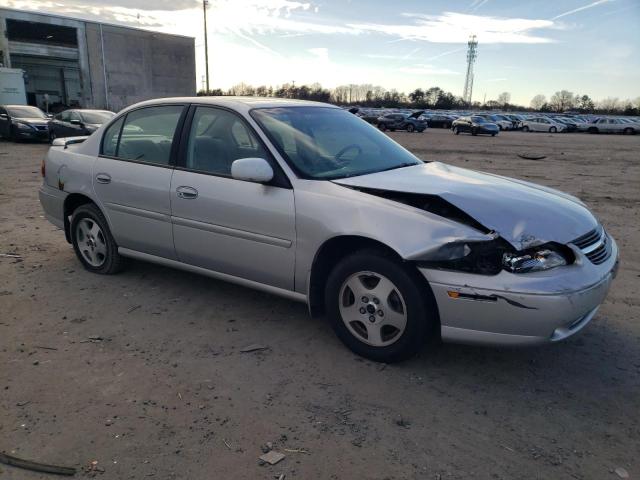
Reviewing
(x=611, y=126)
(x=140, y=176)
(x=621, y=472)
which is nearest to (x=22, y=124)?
(x=140, y=176)

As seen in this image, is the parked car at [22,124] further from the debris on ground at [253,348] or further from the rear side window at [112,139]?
the debris on ground at [253,348]

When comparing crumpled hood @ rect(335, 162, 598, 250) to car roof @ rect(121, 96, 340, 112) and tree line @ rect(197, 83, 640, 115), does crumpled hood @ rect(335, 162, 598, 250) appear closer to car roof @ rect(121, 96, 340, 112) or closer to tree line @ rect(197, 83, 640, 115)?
car roof @ rect(121, 96, 340, 112)

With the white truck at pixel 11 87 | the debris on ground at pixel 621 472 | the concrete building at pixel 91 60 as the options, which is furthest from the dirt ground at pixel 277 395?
the concrete building at pixel 91 60

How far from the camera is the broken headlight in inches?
115

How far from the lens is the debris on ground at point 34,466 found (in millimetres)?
2365

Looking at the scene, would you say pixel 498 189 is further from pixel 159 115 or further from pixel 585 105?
pixel 585 105

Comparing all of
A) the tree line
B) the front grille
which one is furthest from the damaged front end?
the tree line

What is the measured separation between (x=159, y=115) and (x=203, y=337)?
78.4 inches

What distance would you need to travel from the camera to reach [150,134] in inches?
175

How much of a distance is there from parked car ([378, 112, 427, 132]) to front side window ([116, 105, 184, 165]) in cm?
3701

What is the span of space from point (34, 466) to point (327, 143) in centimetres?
279

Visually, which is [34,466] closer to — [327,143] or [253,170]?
[253,170]

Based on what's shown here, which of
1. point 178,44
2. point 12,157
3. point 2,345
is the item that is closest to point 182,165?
point 2,345

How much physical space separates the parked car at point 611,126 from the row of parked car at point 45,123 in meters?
41.8
